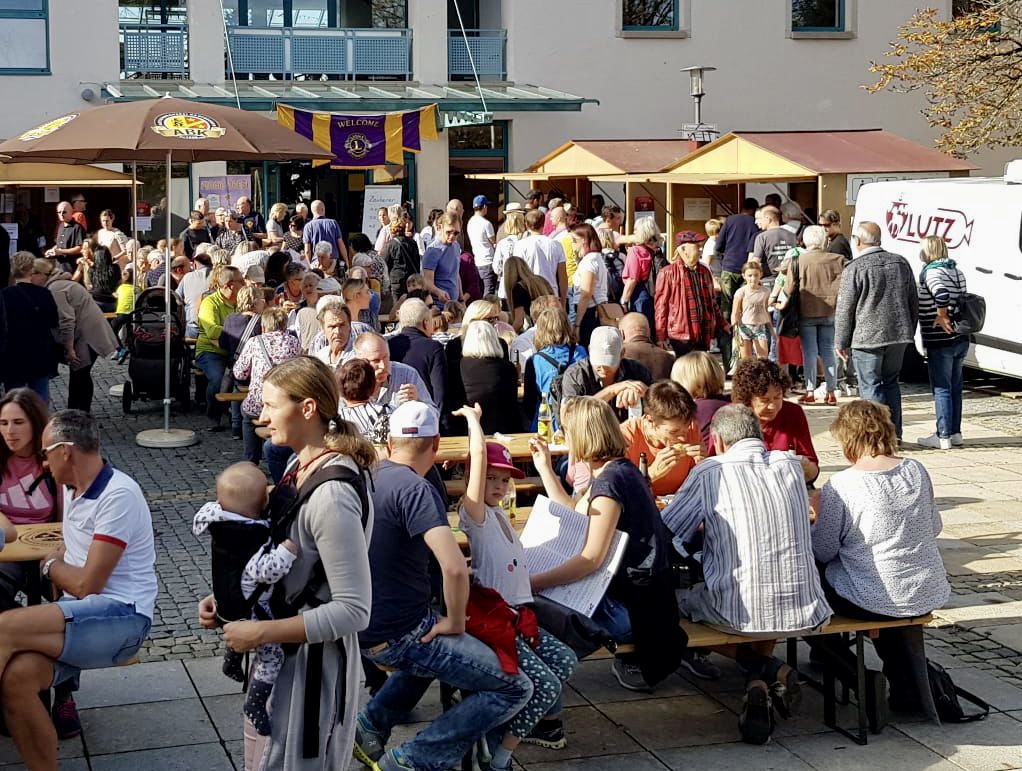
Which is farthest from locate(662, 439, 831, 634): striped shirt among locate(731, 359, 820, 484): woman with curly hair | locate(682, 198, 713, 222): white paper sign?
locate(682, 198, 713, 222): white paper sign

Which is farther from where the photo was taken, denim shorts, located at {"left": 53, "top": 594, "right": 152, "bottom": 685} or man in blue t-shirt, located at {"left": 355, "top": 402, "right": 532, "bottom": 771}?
denim shorts, located at {"left": 53, "top": 594, "right": 152, "bottom": 685}

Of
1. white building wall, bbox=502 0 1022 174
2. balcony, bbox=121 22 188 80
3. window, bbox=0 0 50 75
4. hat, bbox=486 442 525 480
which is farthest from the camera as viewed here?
white building wall, bbox=502 0 1022 174

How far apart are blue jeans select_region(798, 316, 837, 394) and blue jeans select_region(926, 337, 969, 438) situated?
6.76 feet

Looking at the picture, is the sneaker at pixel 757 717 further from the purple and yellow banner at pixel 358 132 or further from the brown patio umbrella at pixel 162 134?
the purple and yellow banner at pixel 358 132

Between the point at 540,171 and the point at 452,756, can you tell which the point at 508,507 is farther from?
the point at 540,171

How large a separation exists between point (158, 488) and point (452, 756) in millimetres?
6040

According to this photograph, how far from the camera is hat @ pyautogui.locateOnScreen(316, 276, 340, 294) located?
1240 centimetres

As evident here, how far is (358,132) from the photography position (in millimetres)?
20859

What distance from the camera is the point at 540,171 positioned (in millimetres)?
25938

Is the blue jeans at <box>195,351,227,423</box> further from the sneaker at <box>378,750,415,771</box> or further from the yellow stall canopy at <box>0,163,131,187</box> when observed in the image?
the sneaker at <box>378,750,415,771</box>

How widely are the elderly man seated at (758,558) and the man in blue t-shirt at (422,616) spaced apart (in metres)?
1.10

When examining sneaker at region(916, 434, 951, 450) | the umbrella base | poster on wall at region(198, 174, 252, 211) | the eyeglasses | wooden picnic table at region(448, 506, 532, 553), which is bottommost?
sneaker at region(916, 434, 951, 450)

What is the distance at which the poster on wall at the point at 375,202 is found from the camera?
23703mm

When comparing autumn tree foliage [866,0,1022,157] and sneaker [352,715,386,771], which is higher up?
autumn tree foliage [866,0,1022,157]
